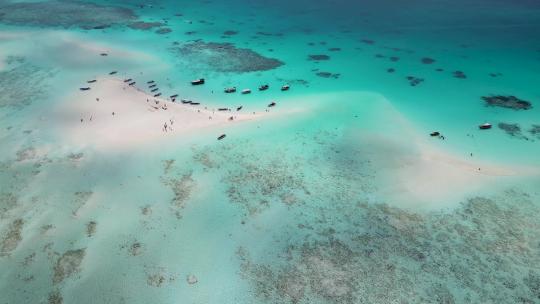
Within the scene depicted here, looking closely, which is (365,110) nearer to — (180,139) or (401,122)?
(401,122)

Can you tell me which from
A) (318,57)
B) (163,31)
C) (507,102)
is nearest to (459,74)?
(507,102)

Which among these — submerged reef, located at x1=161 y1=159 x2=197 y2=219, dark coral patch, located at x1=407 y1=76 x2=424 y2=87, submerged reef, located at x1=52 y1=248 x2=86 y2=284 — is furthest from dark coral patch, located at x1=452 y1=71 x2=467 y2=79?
submerged reef, located at x1=52 y1=248 x2=86 y2=284

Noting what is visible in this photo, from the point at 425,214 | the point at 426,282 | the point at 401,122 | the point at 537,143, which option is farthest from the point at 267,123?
the point at 537,143

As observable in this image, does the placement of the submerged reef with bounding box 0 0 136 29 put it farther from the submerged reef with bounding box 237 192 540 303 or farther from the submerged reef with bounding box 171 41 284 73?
the submerged reef with bounding box 237 192 540 303

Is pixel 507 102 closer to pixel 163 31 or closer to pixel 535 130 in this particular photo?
pixel 535 130

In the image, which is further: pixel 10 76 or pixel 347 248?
pixel 10 76

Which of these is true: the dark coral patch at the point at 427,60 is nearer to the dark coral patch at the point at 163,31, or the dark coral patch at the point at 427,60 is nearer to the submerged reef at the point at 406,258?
the submerged reef at the point at 406,258
